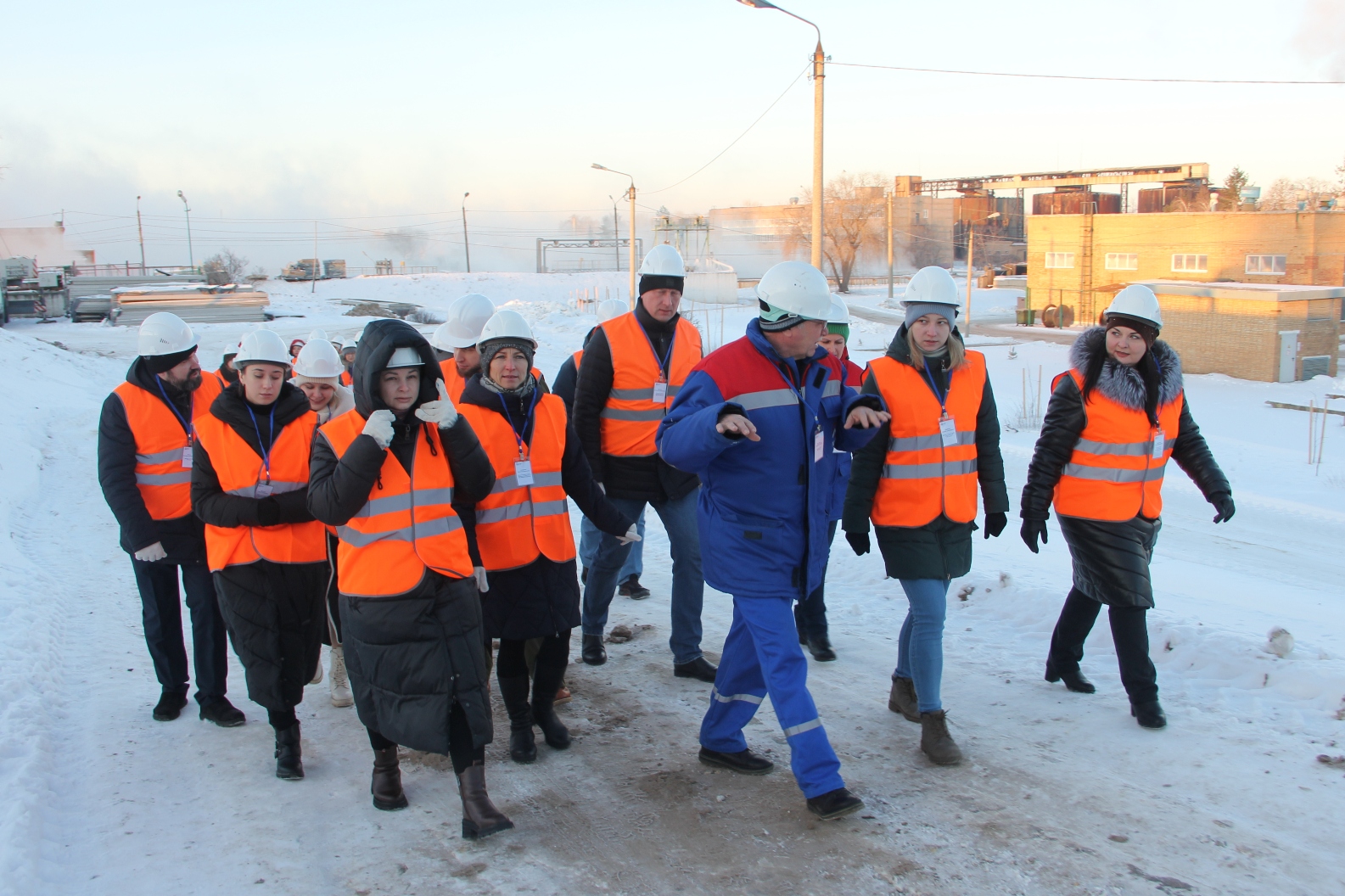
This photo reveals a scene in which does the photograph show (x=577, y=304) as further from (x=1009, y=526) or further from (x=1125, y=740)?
(x=1125, y=740)

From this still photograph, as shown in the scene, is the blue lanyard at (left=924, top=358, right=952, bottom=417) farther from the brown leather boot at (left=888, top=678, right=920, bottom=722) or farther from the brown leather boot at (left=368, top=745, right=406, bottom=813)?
the brown leather boot at (left=368, top=745, right=406, bottom=813)

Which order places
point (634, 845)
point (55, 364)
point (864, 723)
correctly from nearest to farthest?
point (634, 845)
point (864, 723)
point (55, 364)

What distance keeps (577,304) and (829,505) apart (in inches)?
1730

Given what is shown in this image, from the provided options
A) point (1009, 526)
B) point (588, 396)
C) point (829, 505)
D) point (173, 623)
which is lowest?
point (1009, 526)

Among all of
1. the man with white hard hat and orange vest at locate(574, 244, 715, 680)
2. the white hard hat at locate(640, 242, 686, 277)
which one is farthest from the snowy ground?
the white hard hat at locate(640, 242, 686, 277)

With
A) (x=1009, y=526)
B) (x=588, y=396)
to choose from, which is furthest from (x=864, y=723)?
(x=1009, y=526)

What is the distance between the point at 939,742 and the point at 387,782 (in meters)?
2.34

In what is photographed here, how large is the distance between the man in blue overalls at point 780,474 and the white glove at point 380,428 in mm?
1056

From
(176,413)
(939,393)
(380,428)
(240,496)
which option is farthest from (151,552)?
(939,393)

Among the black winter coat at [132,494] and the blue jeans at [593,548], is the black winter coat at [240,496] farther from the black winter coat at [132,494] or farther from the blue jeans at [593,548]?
the blue jeans at [593,548]

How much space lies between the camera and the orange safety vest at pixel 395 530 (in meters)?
3.63

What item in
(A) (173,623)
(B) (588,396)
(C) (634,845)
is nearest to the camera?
(C) (634,845)

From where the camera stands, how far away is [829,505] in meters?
4.11

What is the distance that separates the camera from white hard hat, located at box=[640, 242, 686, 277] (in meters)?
Result: 5.55
